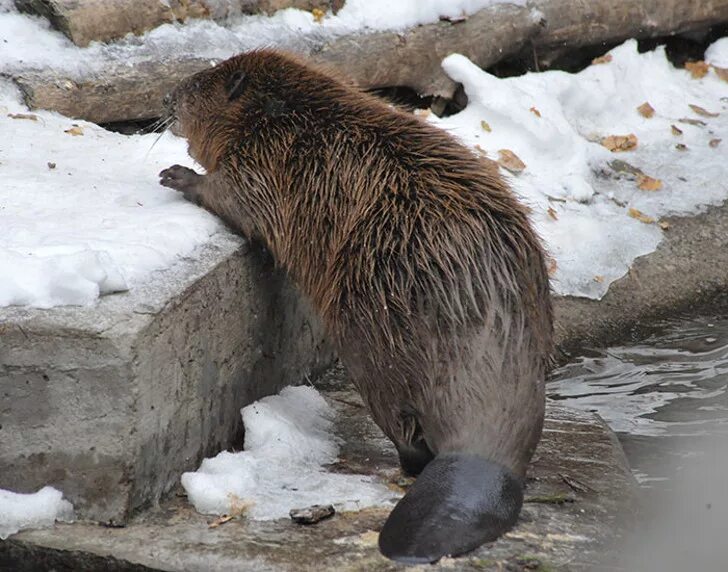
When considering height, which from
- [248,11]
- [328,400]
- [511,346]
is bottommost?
[328,400]

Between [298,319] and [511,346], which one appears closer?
[511,346]

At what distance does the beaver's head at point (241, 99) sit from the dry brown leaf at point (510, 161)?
1686mm

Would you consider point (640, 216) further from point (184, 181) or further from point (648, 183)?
point (184, 181)

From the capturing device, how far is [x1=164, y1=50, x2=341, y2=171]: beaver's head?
4.34 meters

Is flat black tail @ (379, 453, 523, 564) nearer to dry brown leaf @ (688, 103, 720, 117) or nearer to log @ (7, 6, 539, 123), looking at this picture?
log @ (7, 6, 539, 123)

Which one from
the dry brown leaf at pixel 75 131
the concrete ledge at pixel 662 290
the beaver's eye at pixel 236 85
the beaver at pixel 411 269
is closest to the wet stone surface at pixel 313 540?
the beaver at pixel 411 269

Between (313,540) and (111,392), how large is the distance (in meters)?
0.64

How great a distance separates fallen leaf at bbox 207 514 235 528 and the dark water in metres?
1.46

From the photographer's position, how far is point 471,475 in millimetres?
3283

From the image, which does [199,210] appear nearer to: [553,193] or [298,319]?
[298,319]

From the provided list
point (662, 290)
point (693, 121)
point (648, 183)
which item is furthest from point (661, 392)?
point (693, 121)

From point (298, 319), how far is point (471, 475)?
1.45 m

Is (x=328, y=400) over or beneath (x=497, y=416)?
beneath

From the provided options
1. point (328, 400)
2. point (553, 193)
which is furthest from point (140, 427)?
point (553, 193)
